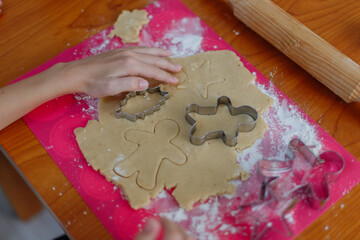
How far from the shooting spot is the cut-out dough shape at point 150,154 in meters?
1.19

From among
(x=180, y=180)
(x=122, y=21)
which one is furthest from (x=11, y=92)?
(x=180, y=180)

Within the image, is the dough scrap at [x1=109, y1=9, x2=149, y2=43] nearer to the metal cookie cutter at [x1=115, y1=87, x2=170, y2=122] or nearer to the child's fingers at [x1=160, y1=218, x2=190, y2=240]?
the metal cookie cutter at [x1=115, y1=87, x2=170, y2=122]

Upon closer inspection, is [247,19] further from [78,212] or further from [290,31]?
[78,212]

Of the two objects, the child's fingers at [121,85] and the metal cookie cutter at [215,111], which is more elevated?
the child's fingers at [121,85]

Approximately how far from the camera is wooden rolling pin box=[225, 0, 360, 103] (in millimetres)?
1291

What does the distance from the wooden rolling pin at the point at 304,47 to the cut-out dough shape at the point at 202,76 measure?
0.26 m

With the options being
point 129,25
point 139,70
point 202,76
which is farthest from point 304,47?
point 129,25

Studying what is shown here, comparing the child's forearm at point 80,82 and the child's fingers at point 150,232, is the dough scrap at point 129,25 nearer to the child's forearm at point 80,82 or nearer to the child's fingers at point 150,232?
the child's forearm at point 80,82

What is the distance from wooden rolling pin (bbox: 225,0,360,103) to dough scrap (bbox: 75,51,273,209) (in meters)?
0.17

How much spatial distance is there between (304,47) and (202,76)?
38 cm

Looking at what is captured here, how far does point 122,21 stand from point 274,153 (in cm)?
84

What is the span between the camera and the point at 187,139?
1.25 meters

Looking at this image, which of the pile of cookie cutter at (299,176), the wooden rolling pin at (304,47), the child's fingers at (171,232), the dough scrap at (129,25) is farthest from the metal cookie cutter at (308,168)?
the dough scrap at (129,25)

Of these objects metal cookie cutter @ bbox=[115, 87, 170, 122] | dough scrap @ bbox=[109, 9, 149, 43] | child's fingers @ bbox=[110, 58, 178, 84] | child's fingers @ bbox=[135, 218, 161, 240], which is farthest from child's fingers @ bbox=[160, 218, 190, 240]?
dough scrap @ bbox=[109, 9, 149, 43]
